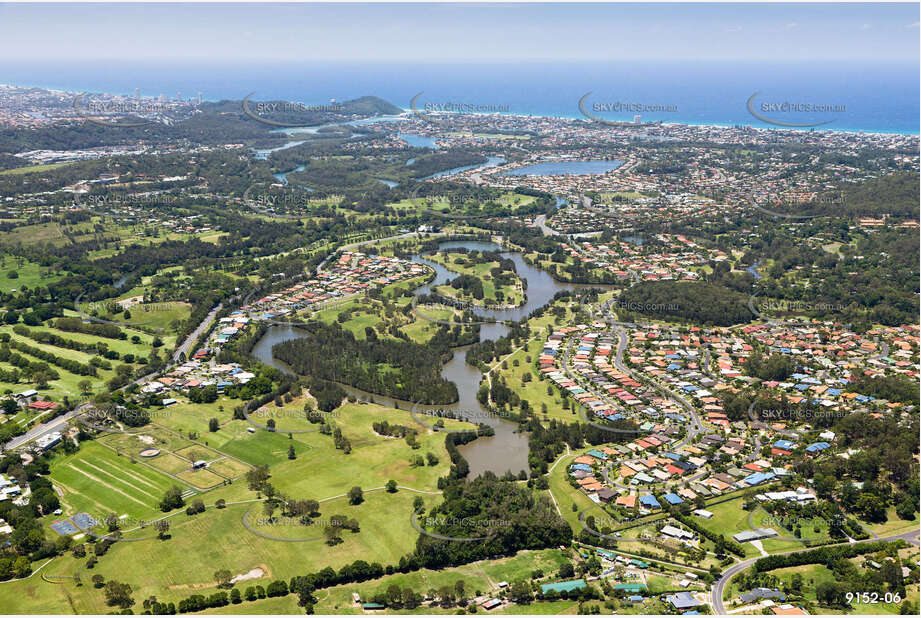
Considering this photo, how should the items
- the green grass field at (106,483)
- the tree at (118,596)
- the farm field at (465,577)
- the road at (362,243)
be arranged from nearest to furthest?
the tree at (118,596), the farm field at (465,577), the green grass field at (106,483), the road at (362,243)

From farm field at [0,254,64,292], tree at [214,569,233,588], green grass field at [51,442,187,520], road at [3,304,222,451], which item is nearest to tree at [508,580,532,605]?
tree at [214,569,233,588]

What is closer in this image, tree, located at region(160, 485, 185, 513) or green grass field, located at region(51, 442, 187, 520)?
tree, located at region(160, 485, 185, 513)

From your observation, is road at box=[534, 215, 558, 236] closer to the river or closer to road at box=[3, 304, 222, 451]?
the river

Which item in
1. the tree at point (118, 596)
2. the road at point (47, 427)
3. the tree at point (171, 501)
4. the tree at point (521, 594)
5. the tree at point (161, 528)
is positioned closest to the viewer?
the tree at point (118, 596)

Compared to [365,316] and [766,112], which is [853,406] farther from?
[766,112]

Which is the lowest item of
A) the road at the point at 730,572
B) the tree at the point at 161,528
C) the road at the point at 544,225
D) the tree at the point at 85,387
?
the tree at the point at 161,528

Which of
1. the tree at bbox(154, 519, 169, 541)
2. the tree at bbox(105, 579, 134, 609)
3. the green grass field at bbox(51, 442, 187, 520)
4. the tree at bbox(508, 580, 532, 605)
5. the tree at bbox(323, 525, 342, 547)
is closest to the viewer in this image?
the tree at bbox(105, 579, 134, 609)

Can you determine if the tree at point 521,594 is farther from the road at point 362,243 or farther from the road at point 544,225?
the road at point 544,225

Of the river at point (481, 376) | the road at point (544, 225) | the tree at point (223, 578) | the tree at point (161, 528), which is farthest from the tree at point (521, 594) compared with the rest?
the road at point (544, 225)
